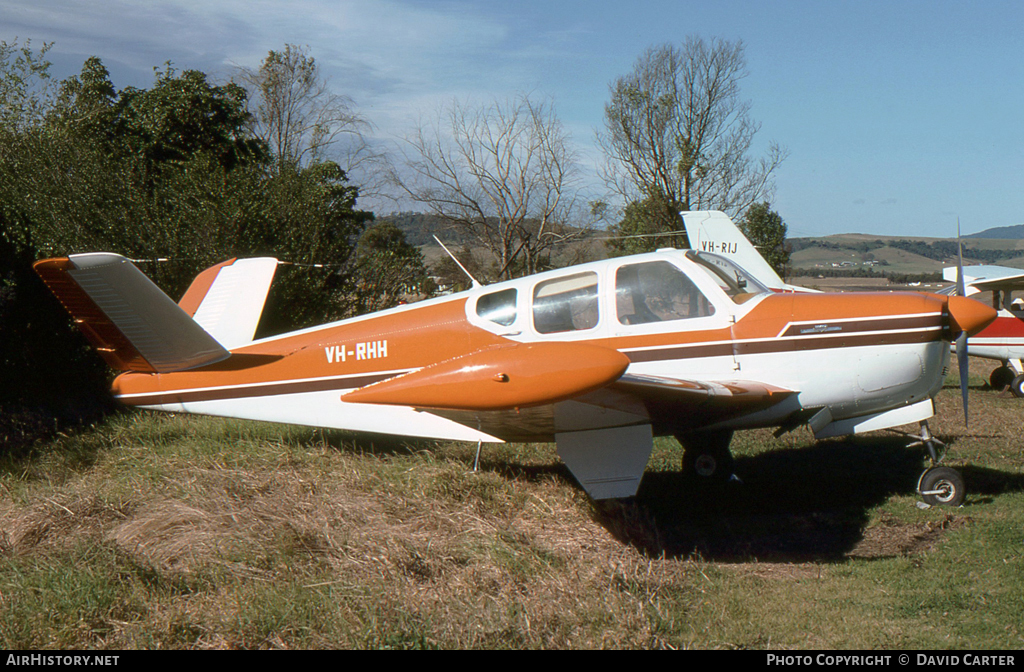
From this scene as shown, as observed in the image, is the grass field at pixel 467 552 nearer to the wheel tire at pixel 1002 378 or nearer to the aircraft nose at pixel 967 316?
the aircraft nose at pixel 967 316

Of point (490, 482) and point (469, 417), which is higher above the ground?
point (469, 417)

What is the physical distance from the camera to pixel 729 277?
19.4 feet

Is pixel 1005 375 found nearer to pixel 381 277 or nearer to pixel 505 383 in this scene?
pixel 381 277

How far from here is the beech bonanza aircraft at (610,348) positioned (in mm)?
5180

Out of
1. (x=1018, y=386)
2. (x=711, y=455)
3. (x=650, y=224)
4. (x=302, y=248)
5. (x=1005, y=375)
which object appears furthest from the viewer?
(x=650, y=224)

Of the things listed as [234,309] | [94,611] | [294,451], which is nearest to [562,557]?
[94,611]

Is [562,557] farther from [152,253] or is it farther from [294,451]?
[152,253]

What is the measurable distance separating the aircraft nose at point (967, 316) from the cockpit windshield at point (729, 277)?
1417 millimetres

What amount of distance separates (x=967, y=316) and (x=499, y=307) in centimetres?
373

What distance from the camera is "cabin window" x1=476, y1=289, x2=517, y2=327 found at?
596 cm

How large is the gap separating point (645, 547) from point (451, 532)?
56.2 inches

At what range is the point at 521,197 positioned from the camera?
1033 inches

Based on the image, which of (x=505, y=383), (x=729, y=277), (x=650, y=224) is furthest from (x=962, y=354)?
(x=650, y=224)

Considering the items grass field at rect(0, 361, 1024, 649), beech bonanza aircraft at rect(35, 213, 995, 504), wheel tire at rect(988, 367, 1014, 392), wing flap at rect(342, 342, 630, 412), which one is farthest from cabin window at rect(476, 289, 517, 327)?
wheel tire at rect(988, 367, 1014, 392)
